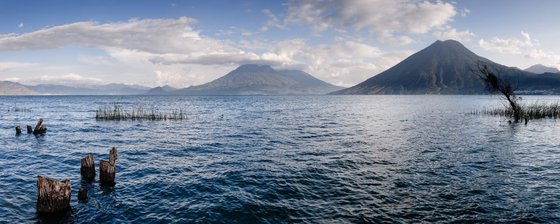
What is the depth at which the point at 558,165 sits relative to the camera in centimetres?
2402

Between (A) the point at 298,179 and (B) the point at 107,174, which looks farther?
(A) the point at 298,179

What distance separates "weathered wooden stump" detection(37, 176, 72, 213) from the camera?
14.0 metres

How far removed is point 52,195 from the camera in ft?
45.9

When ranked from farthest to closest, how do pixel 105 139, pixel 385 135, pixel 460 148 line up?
pixel 385 135 < pixel 105 139 < pixel 460 148

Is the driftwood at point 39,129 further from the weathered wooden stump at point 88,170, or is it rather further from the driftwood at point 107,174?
the driftwood at point 107,174

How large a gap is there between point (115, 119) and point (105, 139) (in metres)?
24.8

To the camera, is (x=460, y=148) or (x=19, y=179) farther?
(x=460, y=148)

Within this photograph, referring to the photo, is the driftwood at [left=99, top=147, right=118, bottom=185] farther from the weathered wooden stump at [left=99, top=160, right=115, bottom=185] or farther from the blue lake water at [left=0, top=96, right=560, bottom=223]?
the blue lake water at [left=0, top=96, right=560, bottom=223]

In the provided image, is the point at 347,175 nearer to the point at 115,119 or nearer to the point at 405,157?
the point at 405,157

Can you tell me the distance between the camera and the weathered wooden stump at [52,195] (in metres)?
14.0

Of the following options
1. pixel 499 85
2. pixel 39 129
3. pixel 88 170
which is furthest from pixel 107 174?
pixel 499 85

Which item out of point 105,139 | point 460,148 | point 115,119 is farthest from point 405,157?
point 115,119

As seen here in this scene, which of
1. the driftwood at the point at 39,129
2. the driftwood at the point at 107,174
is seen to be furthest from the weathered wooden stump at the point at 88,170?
the driftwood at the point at 39,129

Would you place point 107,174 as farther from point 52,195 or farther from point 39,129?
point 39,129
